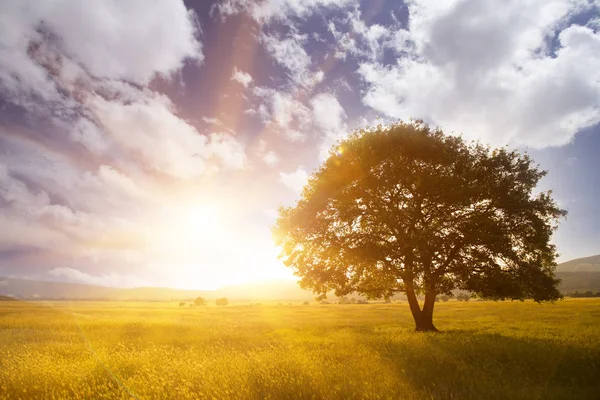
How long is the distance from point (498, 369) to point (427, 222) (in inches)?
412

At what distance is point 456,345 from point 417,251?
→ 6092 mm

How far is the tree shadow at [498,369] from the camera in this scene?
7172mm

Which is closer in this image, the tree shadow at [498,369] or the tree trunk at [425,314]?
the tree shadow at [498,369]

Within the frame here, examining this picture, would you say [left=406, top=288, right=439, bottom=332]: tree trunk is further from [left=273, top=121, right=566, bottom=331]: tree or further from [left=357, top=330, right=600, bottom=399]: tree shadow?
[left=357, top=330, right=600, bottom=399]: tree shadow

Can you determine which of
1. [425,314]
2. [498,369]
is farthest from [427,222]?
[498,369]

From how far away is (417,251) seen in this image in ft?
58.5

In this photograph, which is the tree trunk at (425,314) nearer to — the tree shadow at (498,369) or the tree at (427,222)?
the tree at (427,222)

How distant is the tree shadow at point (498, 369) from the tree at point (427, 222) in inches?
227

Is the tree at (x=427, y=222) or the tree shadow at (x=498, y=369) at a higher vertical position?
the tree at (x=427, y=222)

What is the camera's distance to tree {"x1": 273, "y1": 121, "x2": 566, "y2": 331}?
57.4 feet

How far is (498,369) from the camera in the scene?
8.78m

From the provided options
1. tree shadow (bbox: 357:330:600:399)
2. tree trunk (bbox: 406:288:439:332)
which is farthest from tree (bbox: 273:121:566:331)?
tree shadow (bbox: 357:330:600:399)

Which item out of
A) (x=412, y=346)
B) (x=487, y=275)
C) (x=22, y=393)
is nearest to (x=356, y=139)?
(x=487, y=275)

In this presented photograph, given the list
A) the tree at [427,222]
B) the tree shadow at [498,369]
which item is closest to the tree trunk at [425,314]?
the tree at [427,222]
